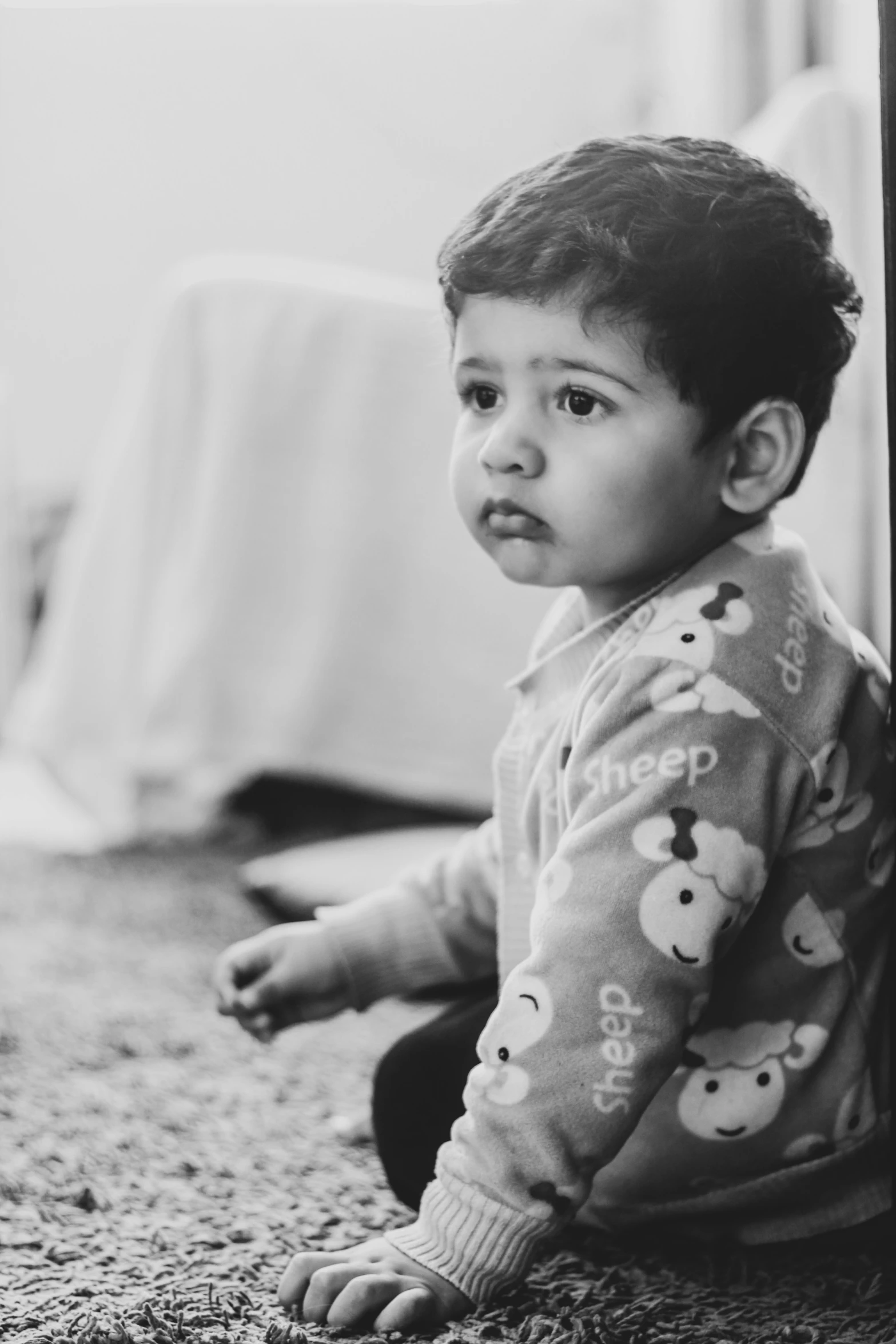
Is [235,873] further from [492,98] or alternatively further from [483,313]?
[492,98]

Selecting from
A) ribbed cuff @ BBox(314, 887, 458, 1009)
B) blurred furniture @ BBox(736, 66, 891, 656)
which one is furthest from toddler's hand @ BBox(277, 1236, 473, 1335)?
blurred furniture @ BBox(736, 66, 891, 656)

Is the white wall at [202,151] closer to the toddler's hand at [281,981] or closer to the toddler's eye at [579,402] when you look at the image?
the toddler's hand at [281,981]

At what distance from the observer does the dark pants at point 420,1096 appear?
2.42ft

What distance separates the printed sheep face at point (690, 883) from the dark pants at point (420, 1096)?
0.18 meters

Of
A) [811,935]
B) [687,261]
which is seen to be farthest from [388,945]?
[687,261]

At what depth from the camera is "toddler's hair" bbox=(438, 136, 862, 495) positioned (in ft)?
2.11

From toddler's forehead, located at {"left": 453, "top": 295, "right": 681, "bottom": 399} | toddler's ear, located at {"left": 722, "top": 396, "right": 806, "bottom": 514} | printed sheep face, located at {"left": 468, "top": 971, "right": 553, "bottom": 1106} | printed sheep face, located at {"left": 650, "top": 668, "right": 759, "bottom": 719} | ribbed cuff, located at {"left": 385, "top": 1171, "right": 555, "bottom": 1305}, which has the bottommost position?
ribbed cuff, located at {"left": 385, "top": 1171, "right": 555, "bottom": 1305}

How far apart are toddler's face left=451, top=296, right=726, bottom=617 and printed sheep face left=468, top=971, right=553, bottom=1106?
7.4 inches

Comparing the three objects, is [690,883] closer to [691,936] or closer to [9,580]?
[691,936]

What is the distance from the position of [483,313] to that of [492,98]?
2524mm

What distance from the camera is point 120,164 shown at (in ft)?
→ 10.0

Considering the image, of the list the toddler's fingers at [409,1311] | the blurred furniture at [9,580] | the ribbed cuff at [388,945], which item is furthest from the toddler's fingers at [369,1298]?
the blurred furniture at [9,580]

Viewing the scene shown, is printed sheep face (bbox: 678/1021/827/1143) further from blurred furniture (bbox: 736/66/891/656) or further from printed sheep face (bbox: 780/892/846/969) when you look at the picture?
blurred furniture (bbox: 736/66/891/656)

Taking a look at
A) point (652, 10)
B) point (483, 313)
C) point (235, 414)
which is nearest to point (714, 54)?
point (652, 10)
